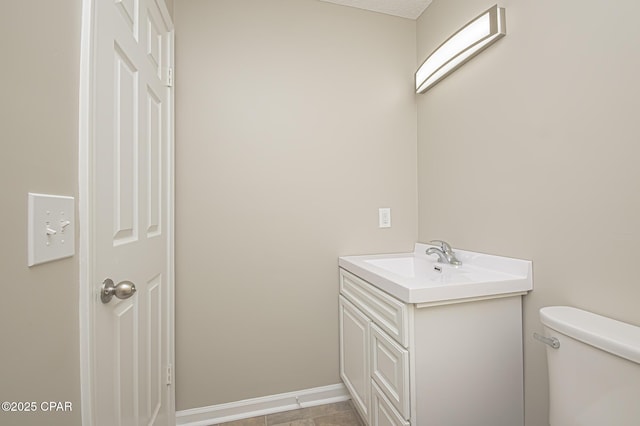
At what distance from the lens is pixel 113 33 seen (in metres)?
0.80

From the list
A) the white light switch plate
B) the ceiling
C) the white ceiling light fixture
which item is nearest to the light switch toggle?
the white light switch plate

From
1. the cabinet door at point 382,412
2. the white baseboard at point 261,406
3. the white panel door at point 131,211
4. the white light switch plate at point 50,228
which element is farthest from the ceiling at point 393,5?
the white baseboard at point 261,406

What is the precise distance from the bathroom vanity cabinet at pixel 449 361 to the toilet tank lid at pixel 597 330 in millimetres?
214

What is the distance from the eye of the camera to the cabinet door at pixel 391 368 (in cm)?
101

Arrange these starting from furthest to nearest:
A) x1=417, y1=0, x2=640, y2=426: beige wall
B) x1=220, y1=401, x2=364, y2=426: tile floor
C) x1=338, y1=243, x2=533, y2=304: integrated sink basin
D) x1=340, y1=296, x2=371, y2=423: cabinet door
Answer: x1=220, y1=401, x2=364, y2=426: tile floor < x1=340, y1=296, x2=371, y2=423: cabinet door < x1=338, y1=243, x2=533, y2=304: integrated sink basin < x1=417, y1=0, x2=640, y2=426: beige wall

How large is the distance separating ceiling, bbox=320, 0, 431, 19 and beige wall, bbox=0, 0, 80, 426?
1.64 meters

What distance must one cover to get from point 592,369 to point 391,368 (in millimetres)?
611

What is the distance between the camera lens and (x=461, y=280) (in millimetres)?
1104

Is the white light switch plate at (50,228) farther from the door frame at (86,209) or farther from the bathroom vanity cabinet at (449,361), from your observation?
the bathroom vanity cabinet at (449,361)

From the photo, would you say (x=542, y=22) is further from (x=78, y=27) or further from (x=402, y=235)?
(x=78, y=27)

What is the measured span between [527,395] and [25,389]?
1.56m

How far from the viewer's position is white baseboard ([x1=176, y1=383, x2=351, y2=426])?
1.55 m

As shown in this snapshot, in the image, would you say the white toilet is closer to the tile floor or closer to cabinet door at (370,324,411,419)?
cabinet door at (370,324,411,419)

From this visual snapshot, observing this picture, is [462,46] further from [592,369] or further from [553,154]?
[592,369]
